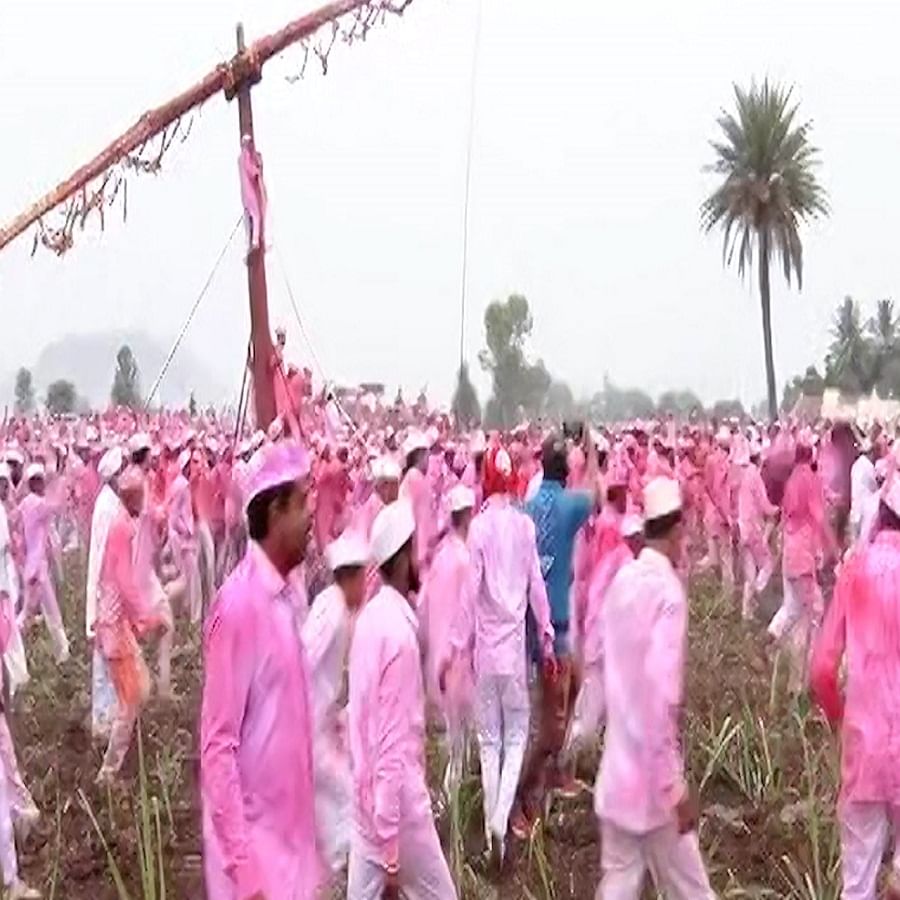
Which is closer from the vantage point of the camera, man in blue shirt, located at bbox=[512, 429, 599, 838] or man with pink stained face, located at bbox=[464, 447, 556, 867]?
man with pink stained face, located at bbox=[464, 447, 556, 867]

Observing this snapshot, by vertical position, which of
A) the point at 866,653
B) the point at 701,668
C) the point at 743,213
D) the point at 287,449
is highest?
the point at 743,213

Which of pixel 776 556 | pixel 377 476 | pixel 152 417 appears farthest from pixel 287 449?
pixel 152 417

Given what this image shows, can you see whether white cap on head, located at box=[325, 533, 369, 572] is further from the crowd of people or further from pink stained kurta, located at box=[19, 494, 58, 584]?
pink stained kurta, located at box=[19, 494, 58, 584]

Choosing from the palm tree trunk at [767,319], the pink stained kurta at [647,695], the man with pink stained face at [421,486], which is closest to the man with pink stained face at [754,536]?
the man with pink stained face at [421,486]

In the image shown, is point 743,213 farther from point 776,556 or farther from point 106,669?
point 106,669

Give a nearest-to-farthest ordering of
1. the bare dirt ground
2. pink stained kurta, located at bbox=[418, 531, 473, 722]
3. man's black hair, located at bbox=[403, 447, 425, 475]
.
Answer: the bare dirt ground < pink stained kurta, located at bbox=[418, 531, 473, 722] < man's black hair, located at bbox=[403, 447, 425, 475]

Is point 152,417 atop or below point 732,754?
atop

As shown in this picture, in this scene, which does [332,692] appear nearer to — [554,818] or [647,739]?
[647,739]

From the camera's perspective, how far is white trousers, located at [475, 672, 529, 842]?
29.1 feet

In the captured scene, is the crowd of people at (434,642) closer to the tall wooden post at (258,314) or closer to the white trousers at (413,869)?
the white trousers at (413,869)

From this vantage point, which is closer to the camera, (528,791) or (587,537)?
(528,791)

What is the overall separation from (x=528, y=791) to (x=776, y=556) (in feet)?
33.8

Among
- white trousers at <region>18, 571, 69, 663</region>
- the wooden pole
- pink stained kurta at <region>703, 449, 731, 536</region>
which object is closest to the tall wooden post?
the wooden pole

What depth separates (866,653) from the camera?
6645 millimetres
